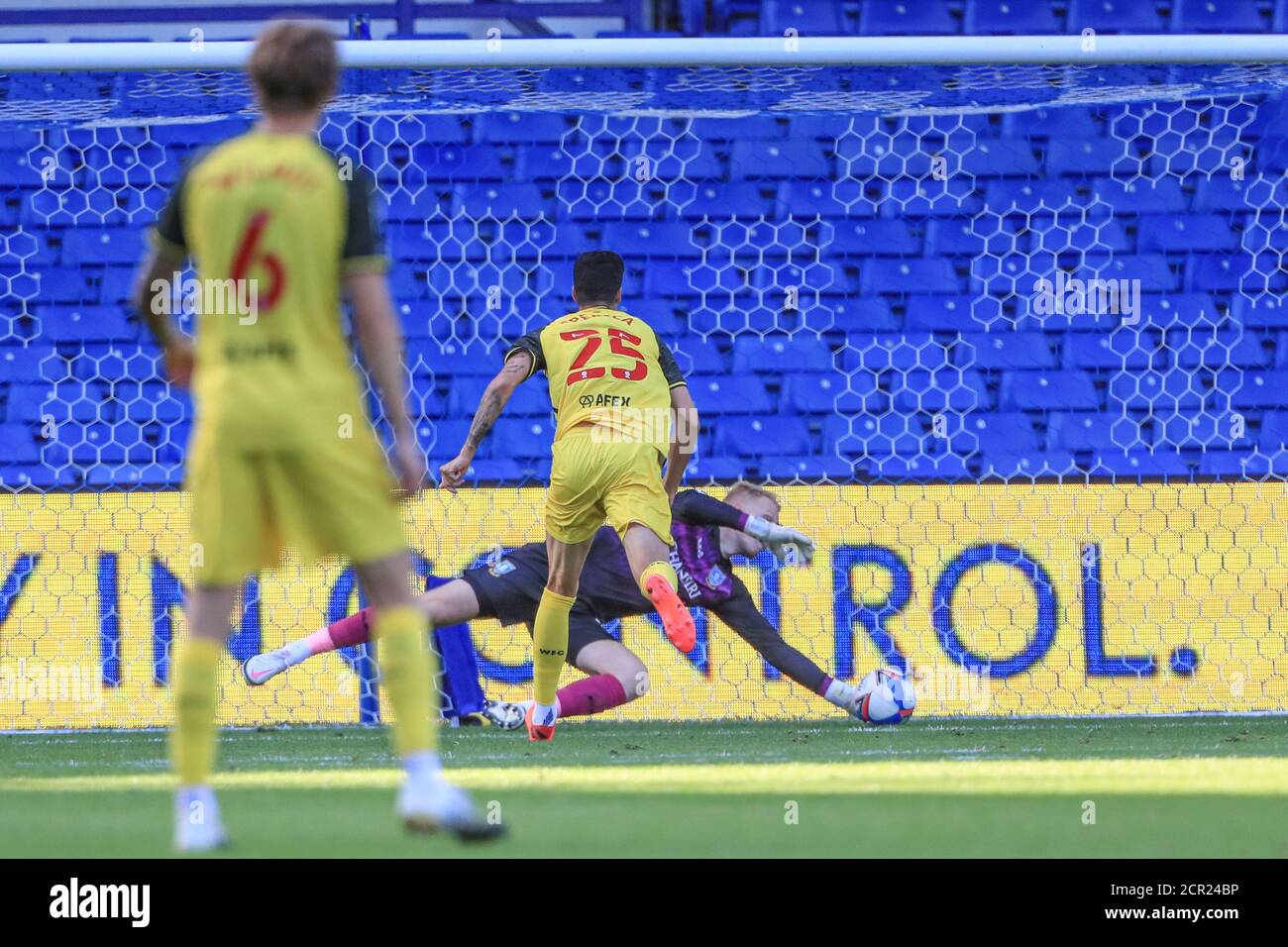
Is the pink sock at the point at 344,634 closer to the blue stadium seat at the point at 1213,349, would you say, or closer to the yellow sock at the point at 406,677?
the yellow sock at the point at 406,677

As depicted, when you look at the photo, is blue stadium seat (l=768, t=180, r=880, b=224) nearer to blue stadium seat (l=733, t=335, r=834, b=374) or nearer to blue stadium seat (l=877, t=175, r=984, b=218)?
blue stadium seat (l=877, t=175, r=984, b=218)

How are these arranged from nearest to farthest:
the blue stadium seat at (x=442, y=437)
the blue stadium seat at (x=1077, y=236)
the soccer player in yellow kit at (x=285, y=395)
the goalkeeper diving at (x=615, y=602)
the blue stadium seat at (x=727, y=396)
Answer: the soccer player in yellow kit at (x=285, y=395) → the goalkeeper diving at (x=615, y=602) → the blue stadium seat at (x=442, y=437) → the blue stadium seat at (x=727, y=396) → the blue stadium seat at (x=1077, y=236)

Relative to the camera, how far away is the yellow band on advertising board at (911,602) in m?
6.86

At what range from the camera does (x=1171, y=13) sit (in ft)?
32.8

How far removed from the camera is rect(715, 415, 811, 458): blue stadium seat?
8.48 meters

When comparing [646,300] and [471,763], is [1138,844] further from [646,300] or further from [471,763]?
[646,300]

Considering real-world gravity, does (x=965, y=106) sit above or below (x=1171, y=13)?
below

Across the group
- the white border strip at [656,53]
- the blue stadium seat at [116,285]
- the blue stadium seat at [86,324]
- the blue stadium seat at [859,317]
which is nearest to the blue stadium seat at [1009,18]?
the blue stadium seat at [859,317]

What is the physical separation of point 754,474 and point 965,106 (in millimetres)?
2040

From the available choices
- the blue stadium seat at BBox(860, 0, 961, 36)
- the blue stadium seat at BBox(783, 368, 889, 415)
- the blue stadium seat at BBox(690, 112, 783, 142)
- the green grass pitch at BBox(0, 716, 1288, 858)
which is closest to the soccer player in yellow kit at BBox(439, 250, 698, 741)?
the green grass pitch at BBox(0, 716, 1288, 858)

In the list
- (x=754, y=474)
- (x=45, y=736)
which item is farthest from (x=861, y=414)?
(x=45, y=736)

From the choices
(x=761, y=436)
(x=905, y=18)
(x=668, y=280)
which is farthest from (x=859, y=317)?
(x=905, y=18)

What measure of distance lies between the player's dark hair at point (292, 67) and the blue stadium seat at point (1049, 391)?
5747 millimetres

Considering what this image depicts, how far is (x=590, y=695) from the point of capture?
5996mm
